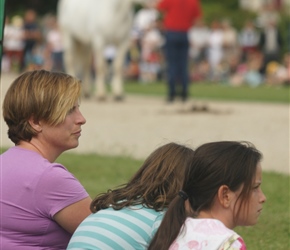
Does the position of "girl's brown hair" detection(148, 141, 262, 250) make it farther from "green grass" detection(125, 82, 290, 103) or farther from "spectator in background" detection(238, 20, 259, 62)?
"spectator in background" detection(238, 20, 259, 62)

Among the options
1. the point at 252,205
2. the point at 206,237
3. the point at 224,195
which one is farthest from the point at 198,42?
the point at 206,237

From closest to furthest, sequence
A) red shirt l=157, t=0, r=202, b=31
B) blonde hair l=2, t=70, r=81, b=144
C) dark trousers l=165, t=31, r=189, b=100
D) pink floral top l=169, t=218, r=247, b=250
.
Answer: pink floral top l=169, t=218, r=247, b=250 → blonde hair l=2, t=70, r=81, b=144 → red shirt l=157, t=0, r=202, b=31 → dark trousers l=165, t=31, r=189, b=100

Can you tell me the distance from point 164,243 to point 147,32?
25092 millimetres

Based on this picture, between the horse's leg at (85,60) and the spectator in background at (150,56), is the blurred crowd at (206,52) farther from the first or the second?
the horse's leg at (85,60)

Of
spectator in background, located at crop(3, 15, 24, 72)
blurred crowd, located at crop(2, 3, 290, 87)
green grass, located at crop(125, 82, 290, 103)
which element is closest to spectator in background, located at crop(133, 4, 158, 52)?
blurred crowd, located at crop(2, 3, 290, 87)

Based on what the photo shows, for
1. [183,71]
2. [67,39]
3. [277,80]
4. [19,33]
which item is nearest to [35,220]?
[183,71]

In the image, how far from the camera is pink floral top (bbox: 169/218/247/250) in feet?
12.4

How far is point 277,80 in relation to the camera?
25.6m

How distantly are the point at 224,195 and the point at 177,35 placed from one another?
14.4 metres

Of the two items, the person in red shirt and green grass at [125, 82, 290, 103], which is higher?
the person in red shirt

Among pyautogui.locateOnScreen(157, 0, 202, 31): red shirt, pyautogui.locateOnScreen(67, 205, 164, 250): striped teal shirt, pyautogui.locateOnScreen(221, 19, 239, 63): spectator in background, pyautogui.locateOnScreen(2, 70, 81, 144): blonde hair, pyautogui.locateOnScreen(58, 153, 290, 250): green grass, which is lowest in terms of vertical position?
pyautogui.locateOnScreen(221, 19, 239, 63): spectator in background

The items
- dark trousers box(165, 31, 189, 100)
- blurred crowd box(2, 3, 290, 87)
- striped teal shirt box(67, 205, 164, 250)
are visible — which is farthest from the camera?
blurred crowd box(2, 3, 290, 87)

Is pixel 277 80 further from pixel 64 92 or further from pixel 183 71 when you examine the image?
pixel 64 92

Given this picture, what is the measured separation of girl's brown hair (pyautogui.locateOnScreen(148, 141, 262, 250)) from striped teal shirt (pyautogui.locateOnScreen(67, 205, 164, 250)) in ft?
1.31
